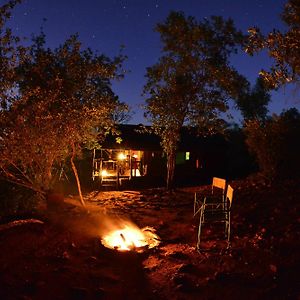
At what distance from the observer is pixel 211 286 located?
575 centimetres

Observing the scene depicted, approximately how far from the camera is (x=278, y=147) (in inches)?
573

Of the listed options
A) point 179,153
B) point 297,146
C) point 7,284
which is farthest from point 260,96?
point 7,284

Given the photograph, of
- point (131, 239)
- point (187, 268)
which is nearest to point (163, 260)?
point (187, 268)

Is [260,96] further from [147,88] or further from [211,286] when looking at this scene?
[211,286]

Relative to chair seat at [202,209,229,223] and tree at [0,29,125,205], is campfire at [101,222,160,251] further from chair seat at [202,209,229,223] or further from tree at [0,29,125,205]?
tree at [0,29,125,205]

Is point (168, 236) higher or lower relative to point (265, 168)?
lower

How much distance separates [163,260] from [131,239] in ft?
4.98

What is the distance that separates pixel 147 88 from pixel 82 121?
621cm

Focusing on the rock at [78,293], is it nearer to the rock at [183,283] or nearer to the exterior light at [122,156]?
the rock at [183,283]

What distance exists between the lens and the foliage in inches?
570

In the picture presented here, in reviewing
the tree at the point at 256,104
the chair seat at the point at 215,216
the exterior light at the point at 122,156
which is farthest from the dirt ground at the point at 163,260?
the tree at the point at 256,104

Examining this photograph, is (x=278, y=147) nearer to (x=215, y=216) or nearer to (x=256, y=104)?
(x=215, y=216)

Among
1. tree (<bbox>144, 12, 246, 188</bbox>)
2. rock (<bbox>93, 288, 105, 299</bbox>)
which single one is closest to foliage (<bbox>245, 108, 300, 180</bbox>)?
tree (<bbox>144, 12, 246, 188</bbox>)

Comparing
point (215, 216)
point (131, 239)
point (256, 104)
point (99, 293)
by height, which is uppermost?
point (256, 104)
